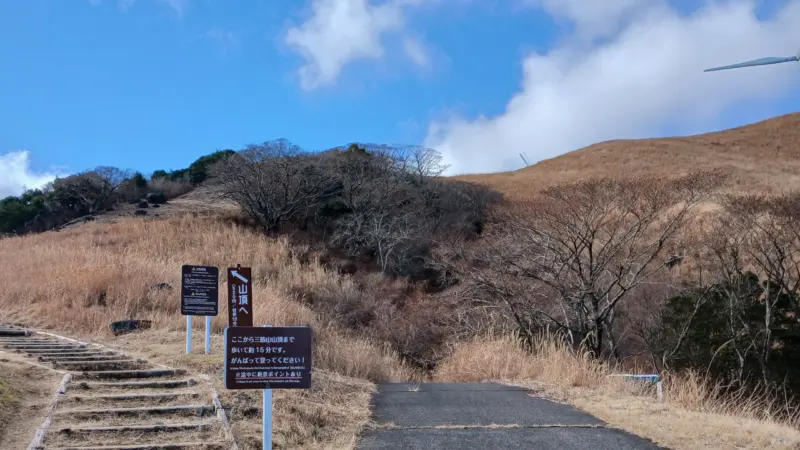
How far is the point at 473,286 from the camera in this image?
723 inches

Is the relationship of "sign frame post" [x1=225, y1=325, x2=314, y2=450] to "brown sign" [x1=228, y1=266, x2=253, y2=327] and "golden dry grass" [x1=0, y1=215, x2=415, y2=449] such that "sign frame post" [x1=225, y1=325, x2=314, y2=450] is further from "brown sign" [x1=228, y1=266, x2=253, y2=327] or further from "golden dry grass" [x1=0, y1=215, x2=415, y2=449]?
"brown sign" [x1=228, y1=266, x2=253, y2=327]

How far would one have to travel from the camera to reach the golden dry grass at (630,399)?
6.27 meters

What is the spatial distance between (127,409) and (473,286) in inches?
507

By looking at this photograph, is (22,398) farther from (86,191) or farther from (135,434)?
(86,191)

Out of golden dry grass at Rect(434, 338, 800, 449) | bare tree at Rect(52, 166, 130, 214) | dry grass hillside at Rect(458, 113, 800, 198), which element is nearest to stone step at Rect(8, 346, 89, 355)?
golden dry grass at Rect(434, 338, 800, 449)

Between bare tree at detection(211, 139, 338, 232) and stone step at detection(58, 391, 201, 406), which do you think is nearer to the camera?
stone step at detection(58, 391, 201, 406)

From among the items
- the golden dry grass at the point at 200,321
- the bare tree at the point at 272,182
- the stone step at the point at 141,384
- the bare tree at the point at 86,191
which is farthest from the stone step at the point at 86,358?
the bare tree at the point at 86,191

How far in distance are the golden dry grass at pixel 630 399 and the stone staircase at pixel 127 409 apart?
14.5 feet

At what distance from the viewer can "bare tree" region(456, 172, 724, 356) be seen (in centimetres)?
1491

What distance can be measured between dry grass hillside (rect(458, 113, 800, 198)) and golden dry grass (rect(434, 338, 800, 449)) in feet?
136

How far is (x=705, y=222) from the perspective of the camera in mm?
25625

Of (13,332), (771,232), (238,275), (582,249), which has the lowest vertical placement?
(13,332)

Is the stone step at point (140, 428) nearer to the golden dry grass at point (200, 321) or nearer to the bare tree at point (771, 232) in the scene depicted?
the golden dry grass at point (200, 321)

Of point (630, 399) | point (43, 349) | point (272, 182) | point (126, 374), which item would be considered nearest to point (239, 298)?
point (126, 374)
